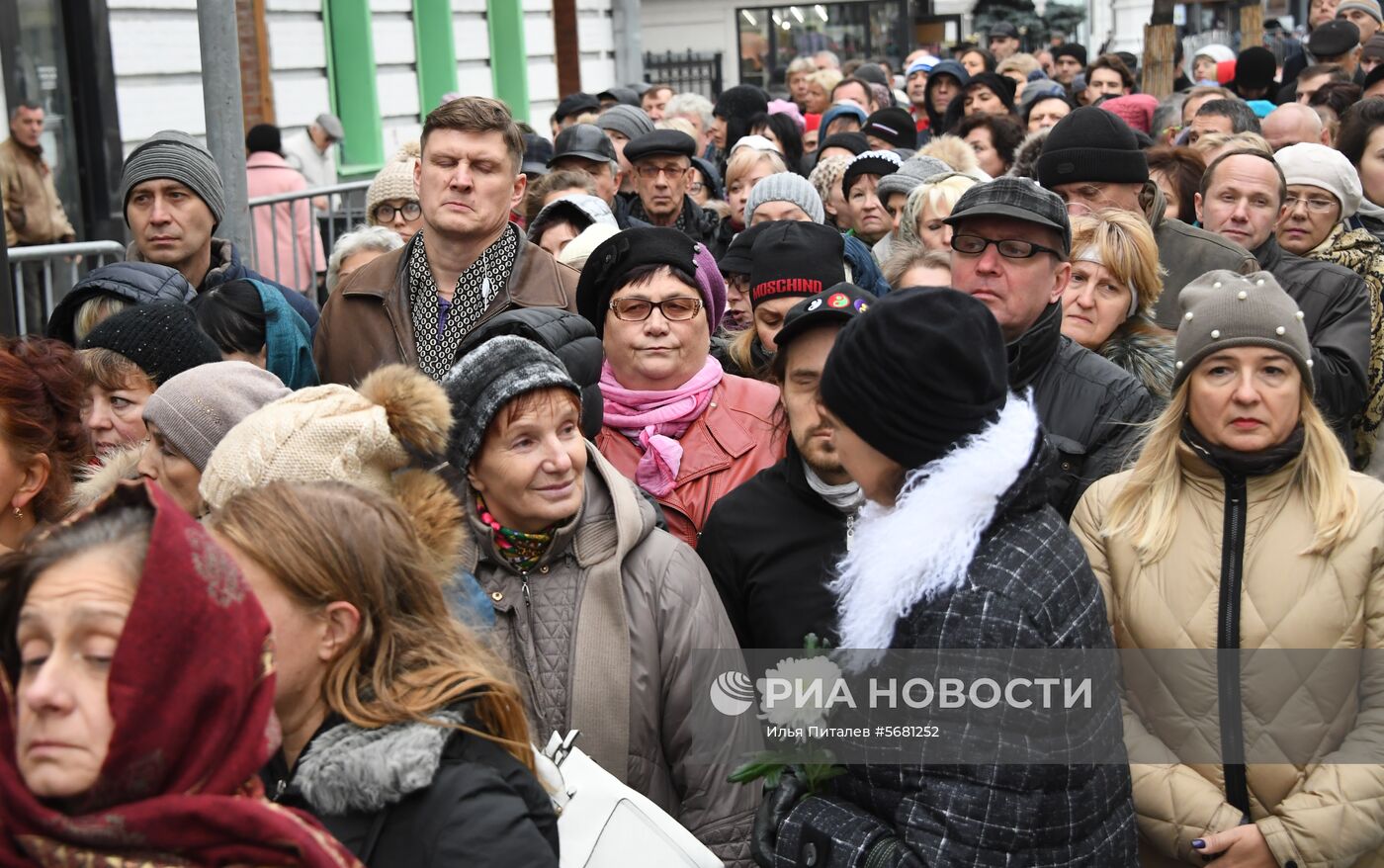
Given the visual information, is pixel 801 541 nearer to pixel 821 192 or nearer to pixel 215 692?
pixel 215 692

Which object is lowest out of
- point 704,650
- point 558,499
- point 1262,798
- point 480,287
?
point 1262,798

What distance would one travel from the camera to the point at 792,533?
3.66 metres

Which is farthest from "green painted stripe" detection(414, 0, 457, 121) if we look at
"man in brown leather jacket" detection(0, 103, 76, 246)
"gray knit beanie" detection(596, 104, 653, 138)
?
"man in brown leather jacket" detection(0, 103, 76, 246)

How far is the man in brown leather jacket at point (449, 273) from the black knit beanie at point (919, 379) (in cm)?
236

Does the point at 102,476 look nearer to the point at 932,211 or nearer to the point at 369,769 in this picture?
the point at 369,769

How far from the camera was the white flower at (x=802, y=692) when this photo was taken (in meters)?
2.86

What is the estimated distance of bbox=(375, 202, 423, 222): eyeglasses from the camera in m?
7.25

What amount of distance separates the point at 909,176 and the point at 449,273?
3.26 metres

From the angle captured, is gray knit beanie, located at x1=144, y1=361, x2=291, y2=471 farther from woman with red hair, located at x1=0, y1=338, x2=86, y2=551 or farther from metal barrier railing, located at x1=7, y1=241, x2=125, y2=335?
metal barrier railing, located at x1=7, y1=241, x2=125, y2=335

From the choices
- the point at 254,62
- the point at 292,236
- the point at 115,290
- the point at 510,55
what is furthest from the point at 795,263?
the point at 510,55

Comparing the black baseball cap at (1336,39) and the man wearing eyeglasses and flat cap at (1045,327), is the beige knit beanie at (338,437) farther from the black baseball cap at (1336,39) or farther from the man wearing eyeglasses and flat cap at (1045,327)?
the black baseball cap at (1336,39)

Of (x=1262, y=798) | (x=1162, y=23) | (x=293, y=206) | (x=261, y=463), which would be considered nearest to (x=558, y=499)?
(x=261, y=463)

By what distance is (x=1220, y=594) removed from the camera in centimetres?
334

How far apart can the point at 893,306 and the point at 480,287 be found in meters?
2.53
